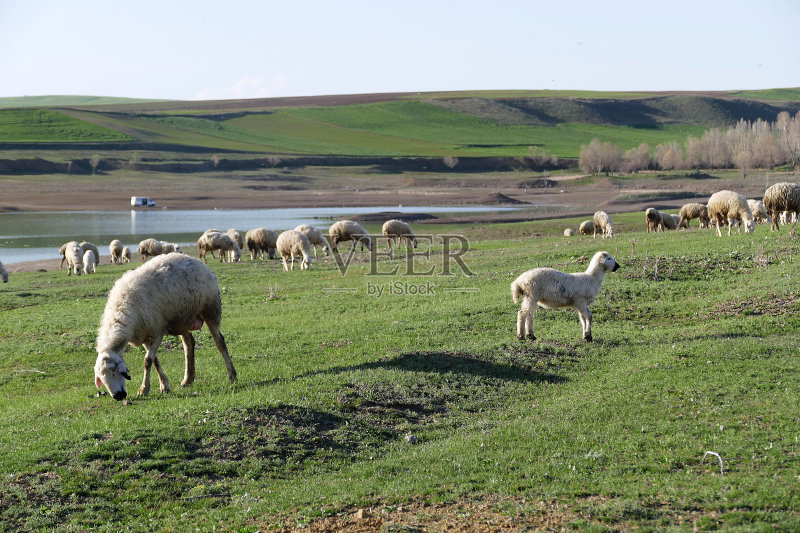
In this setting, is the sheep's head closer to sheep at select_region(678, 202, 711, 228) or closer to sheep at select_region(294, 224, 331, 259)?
sheep at select_region(294, 224, 331, 259)

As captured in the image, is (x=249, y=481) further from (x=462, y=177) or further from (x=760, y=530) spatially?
(x=462, y=177)

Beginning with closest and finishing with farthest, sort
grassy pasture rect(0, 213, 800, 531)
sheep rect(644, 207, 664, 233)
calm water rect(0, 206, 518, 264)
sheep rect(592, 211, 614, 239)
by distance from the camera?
grassy pasture rect(0, 213, 800, 531)
sheep rect(644, 207, 664, 233)
sheep rect(592, 211, 614, 239)
calm water rect(0, 206, 518, 264)

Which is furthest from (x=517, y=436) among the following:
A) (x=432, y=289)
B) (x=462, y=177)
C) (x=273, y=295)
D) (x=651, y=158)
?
(x=651, y=158)

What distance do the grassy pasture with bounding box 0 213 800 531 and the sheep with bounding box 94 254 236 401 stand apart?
0.64 m

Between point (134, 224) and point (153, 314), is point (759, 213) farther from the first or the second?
point (134, 224)

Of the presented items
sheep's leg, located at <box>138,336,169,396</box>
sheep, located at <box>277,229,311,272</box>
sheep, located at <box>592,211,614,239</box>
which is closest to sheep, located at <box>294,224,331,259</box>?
sheep, located at <box>277,229,311,272</box>

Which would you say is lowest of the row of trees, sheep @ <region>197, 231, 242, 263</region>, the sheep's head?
the sheep's head

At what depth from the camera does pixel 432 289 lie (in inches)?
1099

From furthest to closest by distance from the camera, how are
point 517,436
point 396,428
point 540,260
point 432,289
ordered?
point 540,260, point 432,289, point 396,428, point 517,436

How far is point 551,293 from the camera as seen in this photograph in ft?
61.5

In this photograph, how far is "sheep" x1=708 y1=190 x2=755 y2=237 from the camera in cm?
3481

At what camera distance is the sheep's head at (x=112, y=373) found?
1413cm

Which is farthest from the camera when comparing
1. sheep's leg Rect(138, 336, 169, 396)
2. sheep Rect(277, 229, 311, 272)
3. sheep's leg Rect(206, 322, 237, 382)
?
sheep Rect(277, 229, 311, 272)

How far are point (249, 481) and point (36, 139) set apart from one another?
157 m
